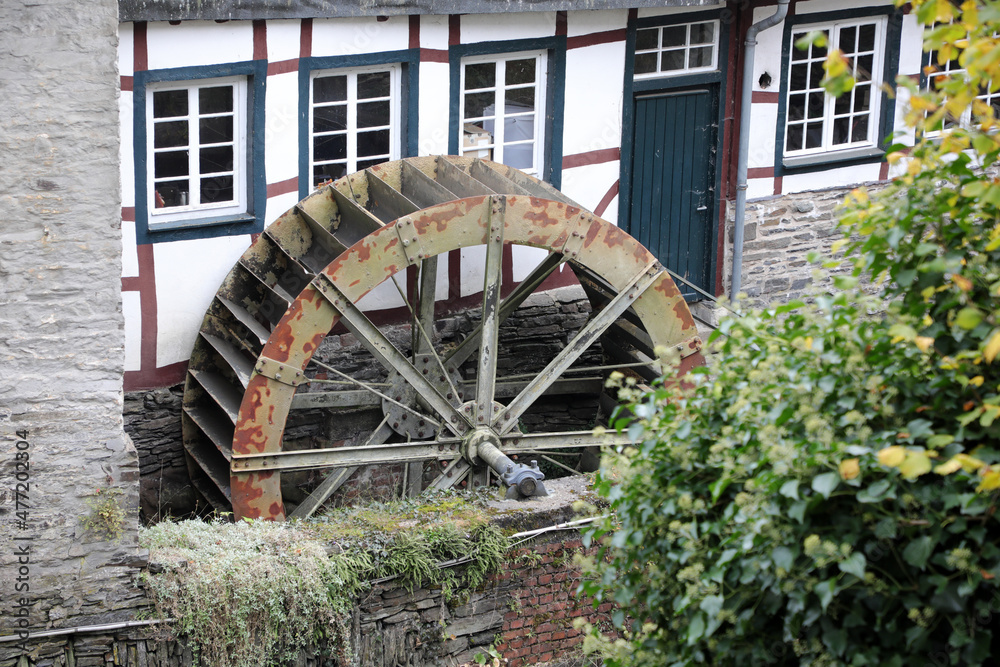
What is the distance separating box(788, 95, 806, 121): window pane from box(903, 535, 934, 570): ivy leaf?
23.0 ft

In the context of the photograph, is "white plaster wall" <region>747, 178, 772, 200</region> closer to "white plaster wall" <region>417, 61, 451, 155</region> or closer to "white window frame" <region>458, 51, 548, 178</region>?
"white window frame" <region>458, 51, 548, 178</region>

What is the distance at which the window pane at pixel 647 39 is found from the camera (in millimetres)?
8295

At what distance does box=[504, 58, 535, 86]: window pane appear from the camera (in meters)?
7.93

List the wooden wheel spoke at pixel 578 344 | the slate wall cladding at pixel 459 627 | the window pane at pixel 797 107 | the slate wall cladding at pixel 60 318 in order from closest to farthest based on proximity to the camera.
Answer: the slate wall cladding at pixel 60 318 < the slate wall cladding at pixel 459 627 < the wooden wheel spoke at pixel 578 344 < the window pane at pixel 797 107

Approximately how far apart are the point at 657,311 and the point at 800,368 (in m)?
4.13

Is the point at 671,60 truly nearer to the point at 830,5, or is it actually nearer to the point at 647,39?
the point at 647,39

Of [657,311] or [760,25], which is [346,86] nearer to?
[657,311]

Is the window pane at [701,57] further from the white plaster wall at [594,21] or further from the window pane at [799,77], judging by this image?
the window pane at [799,77]

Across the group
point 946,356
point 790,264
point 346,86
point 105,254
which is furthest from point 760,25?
point 946,356

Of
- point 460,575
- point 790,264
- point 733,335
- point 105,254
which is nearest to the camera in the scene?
point 733,335

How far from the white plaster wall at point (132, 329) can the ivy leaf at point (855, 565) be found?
215 inches

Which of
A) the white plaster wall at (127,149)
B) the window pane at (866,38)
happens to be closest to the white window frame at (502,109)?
the white plaster wall at (127,149)

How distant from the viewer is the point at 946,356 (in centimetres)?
268

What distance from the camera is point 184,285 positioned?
706 centimetres
